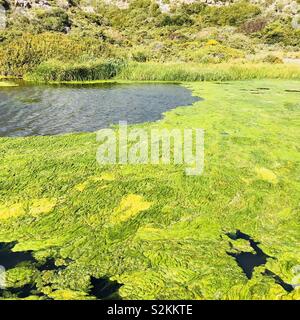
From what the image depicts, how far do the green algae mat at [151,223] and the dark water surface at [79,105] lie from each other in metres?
1.94

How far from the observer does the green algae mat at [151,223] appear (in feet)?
11.3

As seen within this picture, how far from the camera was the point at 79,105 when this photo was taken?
12.5 m

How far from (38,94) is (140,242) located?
12.3 metres

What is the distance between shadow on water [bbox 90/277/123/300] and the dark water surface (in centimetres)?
607

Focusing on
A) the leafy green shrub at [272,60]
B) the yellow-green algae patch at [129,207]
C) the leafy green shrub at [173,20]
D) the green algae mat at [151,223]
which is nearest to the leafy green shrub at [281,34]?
the leafy green shrub at [173,20]

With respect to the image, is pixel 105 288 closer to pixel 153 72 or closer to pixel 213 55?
pixel 153 72

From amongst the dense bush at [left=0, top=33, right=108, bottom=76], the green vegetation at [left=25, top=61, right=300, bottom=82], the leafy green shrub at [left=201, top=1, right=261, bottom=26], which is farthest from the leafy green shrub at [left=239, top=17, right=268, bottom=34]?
the dense bush at [left=0, top=33, right=108, bottom=76]

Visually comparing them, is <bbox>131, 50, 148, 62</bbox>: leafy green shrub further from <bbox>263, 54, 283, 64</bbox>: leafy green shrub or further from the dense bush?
<bbox>263, 54, 283, 64</bbox>: leafy green shrub

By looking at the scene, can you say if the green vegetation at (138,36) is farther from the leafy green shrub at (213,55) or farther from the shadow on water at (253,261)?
the shadow on water at (253,261)

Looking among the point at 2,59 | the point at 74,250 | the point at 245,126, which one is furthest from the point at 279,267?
the point at 2,59

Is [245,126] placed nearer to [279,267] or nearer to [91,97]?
[279,267]

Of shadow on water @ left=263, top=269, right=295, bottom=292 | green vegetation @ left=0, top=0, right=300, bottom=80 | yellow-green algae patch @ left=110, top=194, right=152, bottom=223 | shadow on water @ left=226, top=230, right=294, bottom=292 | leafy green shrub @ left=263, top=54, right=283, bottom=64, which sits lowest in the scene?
shadow on water @ left=263, top=269, right=295, bottom=292

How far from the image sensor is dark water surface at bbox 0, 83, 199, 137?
9.55 metres

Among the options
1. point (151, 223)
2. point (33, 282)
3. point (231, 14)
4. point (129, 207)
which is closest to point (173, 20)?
point (231, 14)
